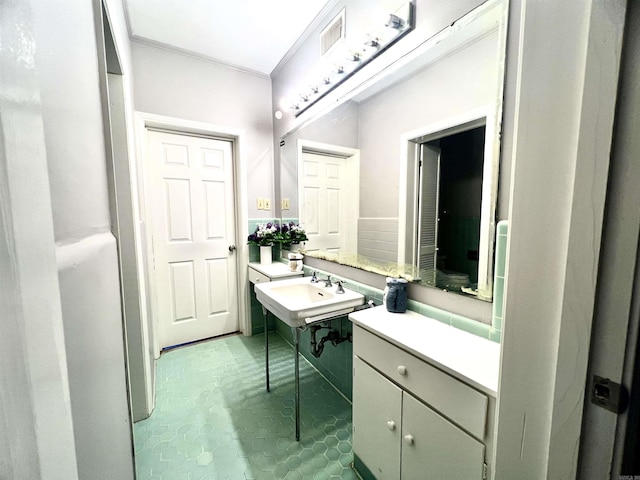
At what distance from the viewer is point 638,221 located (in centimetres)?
37

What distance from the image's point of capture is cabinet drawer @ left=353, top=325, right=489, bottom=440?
70cm

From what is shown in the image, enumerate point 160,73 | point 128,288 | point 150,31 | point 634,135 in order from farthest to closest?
point 160,73 → point 150,31 → point 128,288 → point 634,135

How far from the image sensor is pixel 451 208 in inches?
43.0

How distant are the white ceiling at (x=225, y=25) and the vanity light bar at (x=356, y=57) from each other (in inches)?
15.5

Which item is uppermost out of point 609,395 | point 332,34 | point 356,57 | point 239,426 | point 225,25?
point 225,25

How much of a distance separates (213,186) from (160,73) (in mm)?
912

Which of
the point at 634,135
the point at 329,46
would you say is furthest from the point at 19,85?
the point at 329,46

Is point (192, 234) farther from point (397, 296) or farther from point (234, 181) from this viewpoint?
point (397, 296)

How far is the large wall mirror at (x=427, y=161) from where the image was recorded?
3.04 ft

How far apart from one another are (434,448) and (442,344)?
1.02 ft

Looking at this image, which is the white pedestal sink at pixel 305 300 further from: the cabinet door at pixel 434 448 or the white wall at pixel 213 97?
the white wall at pixel 213 97

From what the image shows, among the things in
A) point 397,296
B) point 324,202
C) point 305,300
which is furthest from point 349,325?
point 324,202

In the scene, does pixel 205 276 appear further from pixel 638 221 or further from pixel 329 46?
pixel 638 221

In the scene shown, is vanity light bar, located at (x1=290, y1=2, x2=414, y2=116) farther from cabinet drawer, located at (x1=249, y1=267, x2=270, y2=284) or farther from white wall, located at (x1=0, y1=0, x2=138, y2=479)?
cabinet drawer, located at (x1=249, y1=267, x2=270, y2=284)
